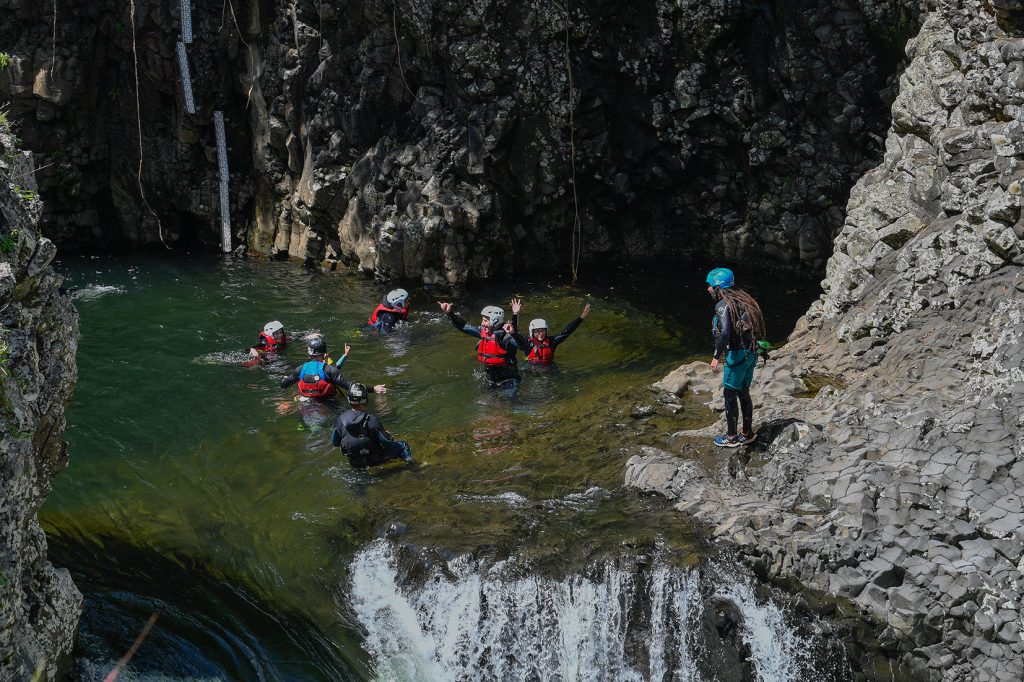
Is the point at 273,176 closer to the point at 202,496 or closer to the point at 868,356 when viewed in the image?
the point at 202,496

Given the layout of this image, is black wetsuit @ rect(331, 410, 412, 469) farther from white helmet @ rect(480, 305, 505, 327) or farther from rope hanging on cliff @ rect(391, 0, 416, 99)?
rope hanging on cliff @ rect(391, 0, 416, 99)

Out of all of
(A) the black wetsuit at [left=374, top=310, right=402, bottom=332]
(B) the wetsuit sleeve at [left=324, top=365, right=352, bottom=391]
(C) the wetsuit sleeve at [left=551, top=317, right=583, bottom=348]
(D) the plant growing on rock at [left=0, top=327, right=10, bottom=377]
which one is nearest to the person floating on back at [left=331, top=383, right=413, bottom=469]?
(B) the wetsuit sleeve at [left=324, top=365, right=352, bottom=391]

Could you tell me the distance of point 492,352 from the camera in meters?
12.8

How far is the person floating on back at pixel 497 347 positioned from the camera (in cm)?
1280

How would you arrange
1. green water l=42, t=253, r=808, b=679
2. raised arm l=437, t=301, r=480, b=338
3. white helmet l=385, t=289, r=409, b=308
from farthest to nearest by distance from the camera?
white helmet l=385, t=289, r=409, b=308 < raised arm l=437, t=301, r=480, b=338 < green water l=42, t=253, r=808, b=679

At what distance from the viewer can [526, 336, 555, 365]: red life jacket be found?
13.9 m

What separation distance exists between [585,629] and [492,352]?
545cm

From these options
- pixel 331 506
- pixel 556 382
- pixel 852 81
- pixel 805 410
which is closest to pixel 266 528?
pixel 331 506

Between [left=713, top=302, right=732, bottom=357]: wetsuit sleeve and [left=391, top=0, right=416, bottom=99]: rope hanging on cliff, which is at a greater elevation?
[left=391, top=0, right=416, bottom=99]: rope hanging on cliff

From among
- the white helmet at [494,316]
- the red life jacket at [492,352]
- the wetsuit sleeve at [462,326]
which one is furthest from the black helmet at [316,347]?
the white helmet at [494,316]

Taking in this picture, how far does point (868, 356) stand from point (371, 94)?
42.3ft

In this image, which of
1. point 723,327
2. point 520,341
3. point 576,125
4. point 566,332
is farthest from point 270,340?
point 723,327

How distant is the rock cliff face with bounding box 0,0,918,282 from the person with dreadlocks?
8.86 m

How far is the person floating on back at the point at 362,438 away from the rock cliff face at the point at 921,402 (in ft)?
10.2
